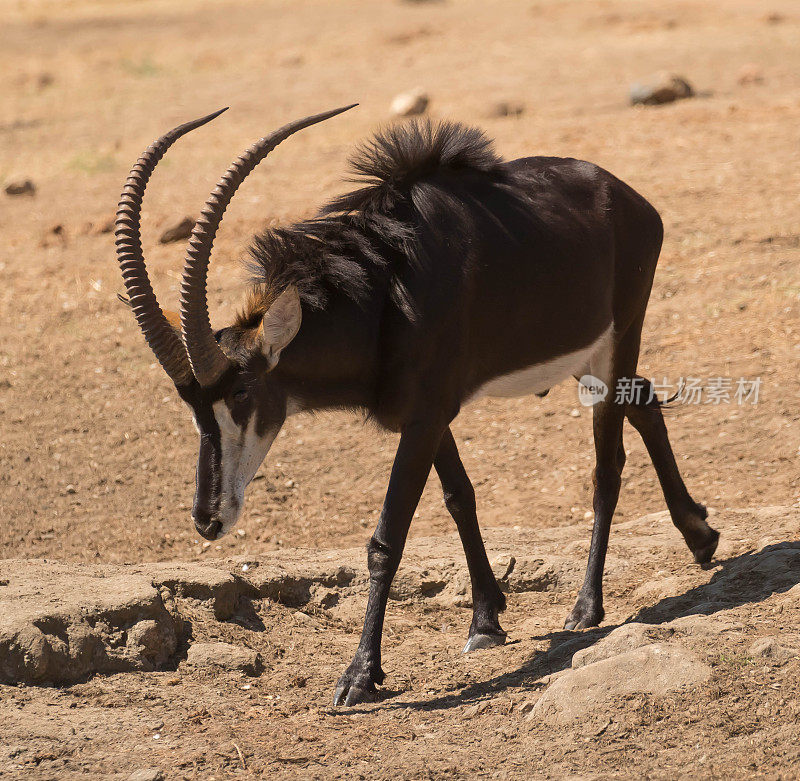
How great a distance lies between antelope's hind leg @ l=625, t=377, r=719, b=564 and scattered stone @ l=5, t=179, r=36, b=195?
1040cm

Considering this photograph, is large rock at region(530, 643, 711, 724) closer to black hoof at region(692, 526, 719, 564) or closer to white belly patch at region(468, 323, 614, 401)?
white belly patch at region(468, 323, 614, 401)

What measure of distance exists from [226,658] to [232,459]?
1061mm

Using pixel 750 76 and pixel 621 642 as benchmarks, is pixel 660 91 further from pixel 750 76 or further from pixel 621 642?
pixel 621 642

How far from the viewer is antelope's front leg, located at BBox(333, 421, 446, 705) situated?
491cm

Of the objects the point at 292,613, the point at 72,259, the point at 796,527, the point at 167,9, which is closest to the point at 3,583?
the point at 292,613

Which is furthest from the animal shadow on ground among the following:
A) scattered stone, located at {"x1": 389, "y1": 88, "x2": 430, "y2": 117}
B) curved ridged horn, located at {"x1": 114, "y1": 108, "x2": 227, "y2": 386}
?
scattered stone, located at {"x1": 389, "y1": 88, "x2": 430, "y2": 117}

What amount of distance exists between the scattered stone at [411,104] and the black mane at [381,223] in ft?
34.8

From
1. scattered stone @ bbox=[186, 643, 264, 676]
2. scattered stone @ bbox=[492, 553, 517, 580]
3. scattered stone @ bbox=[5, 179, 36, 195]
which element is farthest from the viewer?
scattered stone @ bbox=[5, 179, 36, 195]

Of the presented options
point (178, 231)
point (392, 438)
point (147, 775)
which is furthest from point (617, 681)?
point (178, 231)

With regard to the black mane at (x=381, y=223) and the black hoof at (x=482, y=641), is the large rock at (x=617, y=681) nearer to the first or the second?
the black hoof at (x=482, y=641)

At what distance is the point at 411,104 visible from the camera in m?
15.9

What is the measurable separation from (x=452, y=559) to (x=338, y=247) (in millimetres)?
2119

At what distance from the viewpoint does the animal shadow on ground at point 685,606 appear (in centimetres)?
483

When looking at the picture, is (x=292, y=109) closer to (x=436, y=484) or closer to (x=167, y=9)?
(x=436, y=484)
